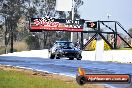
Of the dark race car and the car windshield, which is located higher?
the car windshield

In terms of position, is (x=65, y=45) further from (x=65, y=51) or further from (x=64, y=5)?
(x=64, y=5)

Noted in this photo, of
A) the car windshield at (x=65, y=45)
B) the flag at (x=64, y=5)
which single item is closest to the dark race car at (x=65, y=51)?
the car windshield at (x=65, y=45)

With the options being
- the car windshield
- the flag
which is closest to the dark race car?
the car windshield

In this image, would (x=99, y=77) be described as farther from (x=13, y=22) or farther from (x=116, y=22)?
(x=13, y=22)

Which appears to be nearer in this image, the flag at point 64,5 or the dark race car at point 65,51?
the dark race car at point 65,51

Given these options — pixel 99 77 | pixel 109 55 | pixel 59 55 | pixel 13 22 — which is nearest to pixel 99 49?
pixel 109 55

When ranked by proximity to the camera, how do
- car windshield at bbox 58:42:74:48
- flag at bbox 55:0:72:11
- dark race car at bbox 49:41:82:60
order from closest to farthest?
dark race car at bbox 49:41:82:60 → car windshield at bbox 58:42:74:48 → flag at bbox 55:0:72:11

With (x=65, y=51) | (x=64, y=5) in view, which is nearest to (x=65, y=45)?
(x=65, y=51)

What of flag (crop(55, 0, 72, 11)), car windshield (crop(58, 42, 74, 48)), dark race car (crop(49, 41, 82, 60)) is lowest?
dark race car (crop(49, 41, 82, 60))

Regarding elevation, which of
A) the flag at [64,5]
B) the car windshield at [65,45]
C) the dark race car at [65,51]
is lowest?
the dark race car at [65,51]

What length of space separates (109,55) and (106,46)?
14144mm

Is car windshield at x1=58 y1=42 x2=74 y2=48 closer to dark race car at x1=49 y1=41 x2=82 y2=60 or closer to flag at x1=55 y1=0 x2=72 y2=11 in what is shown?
dark race car at x1=49 y1=41 x2=82 y2=60

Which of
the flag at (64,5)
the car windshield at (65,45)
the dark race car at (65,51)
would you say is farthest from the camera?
the flag at (64,5)

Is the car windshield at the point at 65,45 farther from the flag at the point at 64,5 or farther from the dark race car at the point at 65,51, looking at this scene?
the flag at the point at 64,5
